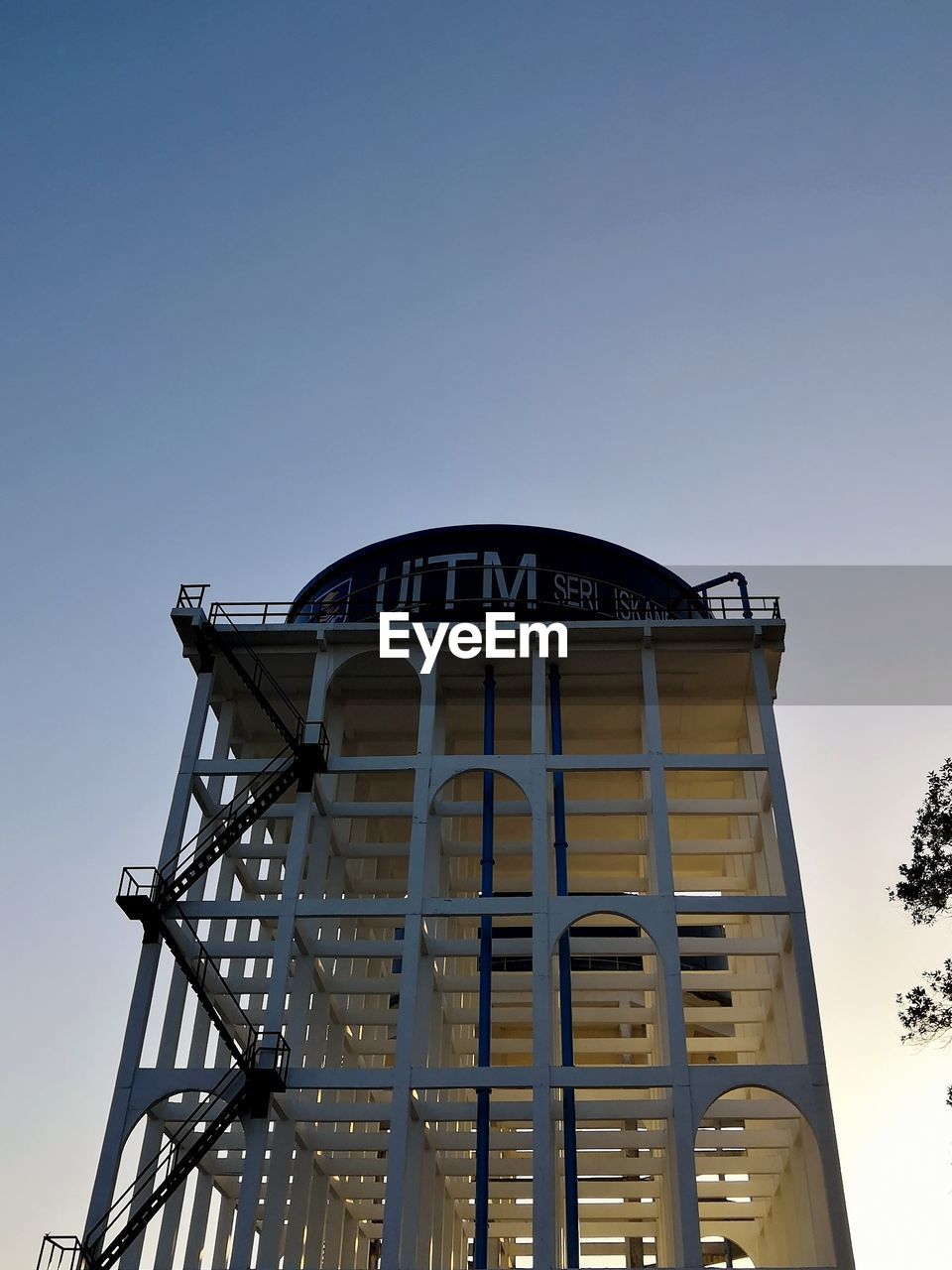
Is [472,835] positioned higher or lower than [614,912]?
higher

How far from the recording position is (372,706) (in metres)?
35.3

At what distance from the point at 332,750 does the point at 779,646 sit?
11982 millimetres

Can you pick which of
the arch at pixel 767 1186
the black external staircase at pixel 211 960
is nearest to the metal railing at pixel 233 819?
the black external staircase at pixel 211 960

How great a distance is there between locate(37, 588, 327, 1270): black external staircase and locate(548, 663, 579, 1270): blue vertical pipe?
5.87 m

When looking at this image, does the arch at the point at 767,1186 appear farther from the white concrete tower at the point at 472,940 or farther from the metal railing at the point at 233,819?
the metal railing at the point at 233,819

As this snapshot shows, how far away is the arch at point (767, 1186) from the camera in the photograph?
2706cm

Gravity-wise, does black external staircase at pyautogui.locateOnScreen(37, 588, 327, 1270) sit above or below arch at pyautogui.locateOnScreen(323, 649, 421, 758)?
below

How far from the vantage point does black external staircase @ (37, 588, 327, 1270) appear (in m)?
25.2

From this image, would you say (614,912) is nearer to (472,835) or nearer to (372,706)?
(372,706)

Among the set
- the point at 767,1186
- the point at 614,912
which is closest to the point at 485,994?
the point at 614,912

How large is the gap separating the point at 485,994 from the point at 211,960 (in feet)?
20.5

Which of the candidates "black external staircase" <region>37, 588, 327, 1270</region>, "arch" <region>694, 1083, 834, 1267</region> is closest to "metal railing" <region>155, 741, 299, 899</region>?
"black external staircase" <region>37, 588, 327, 1270</region>

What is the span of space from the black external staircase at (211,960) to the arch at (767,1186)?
9544 mm

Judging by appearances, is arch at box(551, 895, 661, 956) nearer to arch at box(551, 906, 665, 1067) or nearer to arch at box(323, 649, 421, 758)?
arch at box(551, 906, 665, 1067)
